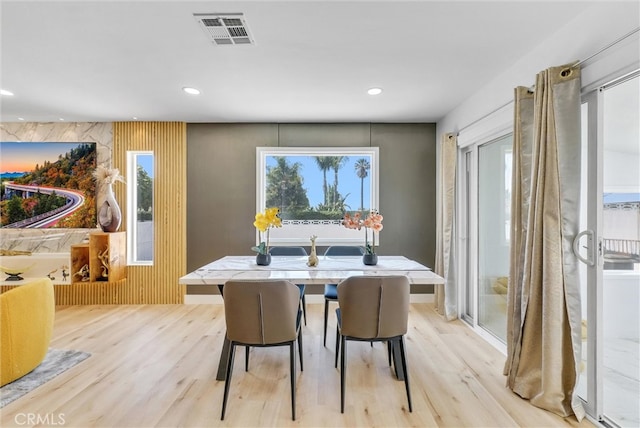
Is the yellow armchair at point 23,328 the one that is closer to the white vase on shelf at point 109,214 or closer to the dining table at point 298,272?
the dining table at point 298,272

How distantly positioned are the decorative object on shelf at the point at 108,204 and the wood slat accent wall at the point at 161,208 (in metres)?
0.22

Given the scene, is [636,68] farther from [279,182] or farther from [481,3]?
[279,182]

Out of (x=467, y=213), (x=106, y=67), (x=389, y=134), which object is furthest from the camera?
(x=389, y=134)

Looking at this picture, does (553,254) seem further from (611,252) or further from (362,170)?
(362,170)

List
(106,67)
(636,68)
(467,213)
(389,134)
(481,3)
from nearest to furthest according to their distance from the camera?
(636,68) → (481,3) → (106,67) → (467,213) → (389,134)

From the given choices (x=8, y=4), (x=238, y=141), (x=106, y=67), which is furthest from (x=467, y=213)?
(x=8, y=4)

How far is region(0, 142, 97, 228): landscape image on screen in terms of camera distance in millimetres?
3953

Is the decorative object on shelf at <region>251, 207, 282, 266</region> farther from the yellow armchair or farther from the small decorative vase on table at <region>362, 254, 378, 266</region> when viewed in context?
the yellow armchair

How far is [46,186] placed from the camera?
13.0 ft

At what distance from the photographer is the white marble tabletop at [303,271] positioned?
6.77ft

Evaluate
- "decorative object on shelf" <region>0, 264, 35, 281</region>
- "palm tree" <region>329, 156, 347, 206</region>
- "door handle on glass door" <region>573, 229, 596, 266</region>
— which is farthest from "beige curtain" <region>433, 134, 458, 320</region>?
"decorative object on shelf" <region>0, 264, 35, 281</region>

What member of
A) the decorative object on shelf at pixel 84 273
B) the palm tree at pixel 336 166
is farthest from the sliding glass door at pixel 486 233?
the decorative object on shelf at pixel 84 273

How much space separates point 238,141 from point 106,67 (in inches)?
68.7

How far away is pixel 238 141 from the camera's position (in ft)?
13.4
